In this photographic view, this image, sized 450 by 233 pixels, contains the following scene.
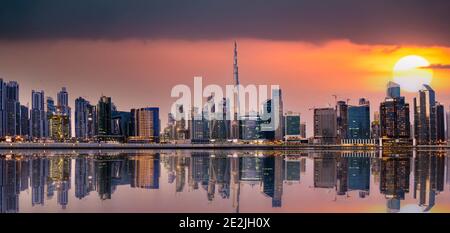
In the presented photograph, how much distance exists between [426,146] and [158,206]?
536ft

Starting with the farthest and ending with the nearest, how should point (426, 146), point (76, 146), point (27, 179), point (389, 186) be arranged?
point (426, 146)
point (76, 146)
point (27, 179)
point (389, 186)

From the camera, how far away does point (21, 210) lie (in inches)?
566
